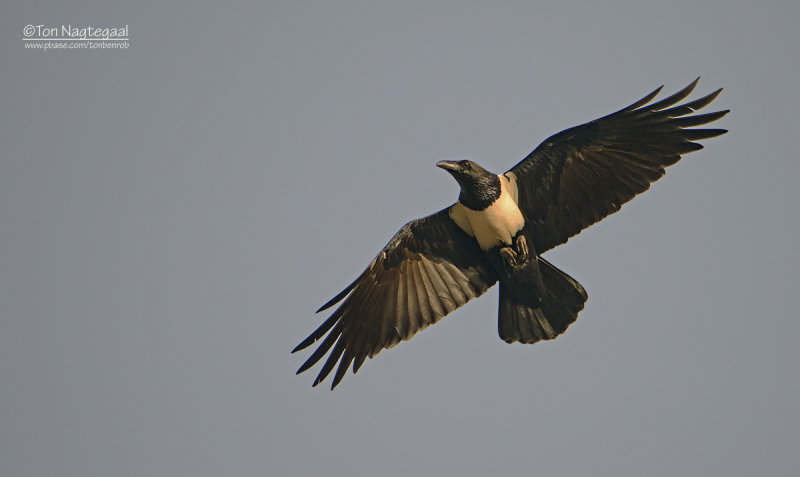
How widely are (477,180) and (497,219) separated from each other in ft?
1.83

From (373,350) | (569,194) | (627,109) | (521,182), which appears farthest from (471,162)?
(373,350)

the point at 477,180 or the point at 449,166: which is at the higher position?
the point at 449,166

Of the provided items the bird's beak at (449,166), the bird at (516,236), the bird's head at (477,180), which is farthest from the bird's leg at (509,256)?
the bird's beak at (449,166)

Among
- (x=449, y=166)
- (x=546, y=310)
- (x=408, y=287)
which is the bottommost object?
(x=546, y=310)

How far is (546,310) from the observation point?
10.5 metres

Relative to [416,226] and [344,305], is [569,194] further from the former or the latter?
[344,305]

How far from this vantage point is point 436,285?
10.8 metres

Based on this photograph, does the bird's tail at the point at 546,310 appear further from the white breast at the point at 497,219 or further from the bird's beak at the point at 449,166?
the bird's beak at the point at 449,166

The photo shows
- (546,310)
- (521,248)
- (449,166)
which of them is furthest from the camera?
(546,310)

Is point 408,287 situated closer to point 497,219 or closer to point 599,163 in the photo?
point 497,219

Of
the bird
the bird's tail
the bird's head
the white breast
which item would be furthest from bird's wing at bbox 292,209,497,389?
the bird's head

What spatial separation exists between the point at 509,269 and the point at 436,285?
3.51ft

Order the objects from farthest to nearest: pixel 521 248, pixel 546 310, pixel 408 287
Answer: pixel 408 287
pixel 546 310
pixel 521 248

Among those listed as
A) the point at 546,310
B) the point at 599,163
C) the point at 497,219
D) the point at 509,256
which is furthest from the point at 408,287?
the point at 599,163
